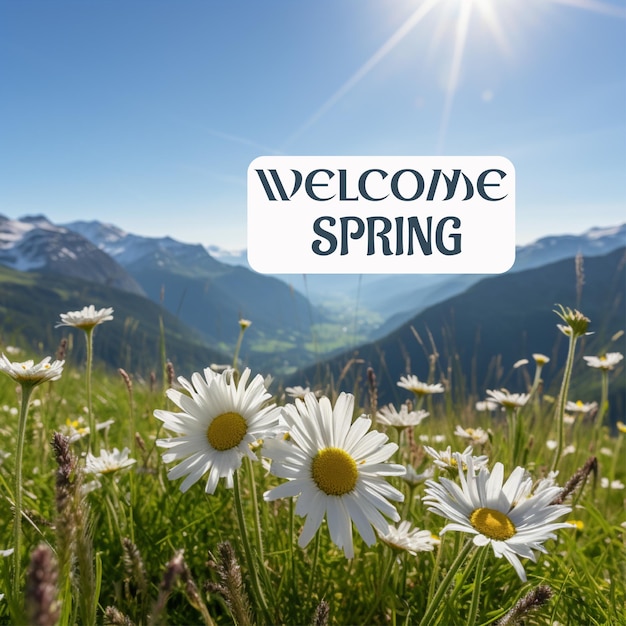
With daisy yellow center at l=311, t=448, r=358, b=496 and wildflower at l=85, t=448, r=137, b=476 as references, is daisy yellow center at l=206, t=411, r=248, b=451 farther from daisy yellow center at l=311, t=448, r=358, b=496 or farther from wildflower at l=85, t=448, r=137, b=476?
wildflower at l=85, t=448, r=137, b=476

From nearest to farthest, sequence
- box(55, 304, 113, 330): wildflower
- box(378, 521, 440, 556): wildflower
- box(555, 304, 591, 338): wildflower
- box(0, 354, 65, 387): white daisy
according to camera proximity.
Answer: box(0, 354, 65, 387): white daisy, box(378, 521, 440, 556): wildflower, box(555, 304, 591, 338): wildflower, box(55, 304, 113, 330): wildflower

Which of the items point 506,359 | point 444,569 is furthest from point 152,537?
point 506,359

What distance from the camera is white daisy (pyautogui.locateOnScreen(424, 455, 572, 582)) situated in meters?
1.26

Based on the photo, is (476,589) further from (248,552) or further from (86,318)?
(86,318)

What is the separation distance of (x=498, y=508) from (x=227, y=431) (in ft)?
2.49

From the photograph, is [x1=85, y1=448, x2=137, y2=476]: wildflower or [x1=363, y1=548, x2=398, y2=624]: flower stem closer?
[x1=363, y1=548, x2=398, y2=624]: flower stem

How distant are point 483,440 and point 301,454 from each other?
5.60 feet

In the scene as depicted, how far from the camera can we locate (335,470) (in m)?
1.40

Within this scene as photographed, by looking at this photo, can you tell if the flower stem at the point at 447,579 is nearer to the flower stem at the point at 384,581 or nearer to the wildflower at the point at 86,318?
the flower stem at the point at 384,581

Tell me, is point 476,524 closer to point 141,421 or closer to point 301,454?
point 301,454

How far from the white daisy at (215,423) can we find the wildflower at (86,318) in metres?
0.97

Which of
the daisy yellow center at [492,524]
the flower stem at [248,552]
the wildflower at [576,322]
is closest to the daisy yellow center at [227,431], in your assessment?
the flower stem at [248,552]

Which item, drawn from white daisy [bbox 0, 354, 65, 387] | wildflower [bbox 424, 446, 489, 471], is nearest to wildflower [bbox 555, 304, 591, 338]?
wildflower [bbox 424, 446, 489, 471]

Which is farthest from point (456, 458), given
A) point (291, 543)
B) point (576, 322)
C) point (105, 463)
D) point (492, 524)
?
point (105, 463)
